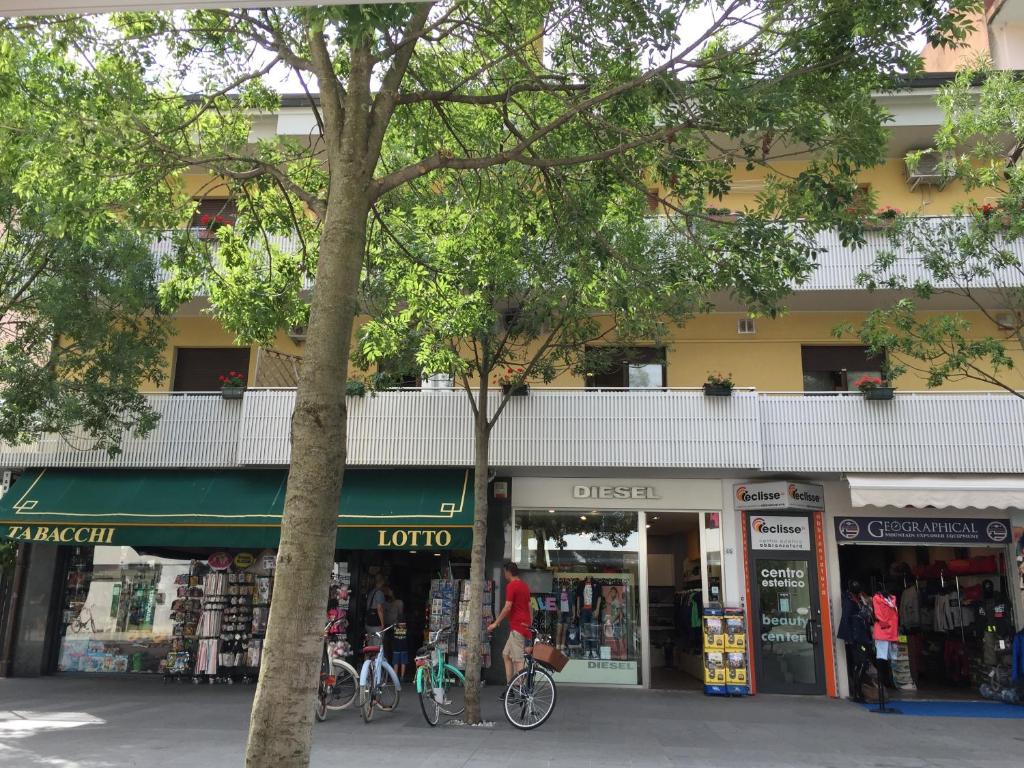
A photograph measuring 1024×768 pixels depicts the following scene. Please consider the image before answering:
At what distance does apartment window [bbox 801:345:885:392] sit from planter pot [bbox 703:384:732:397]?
8.73 feet

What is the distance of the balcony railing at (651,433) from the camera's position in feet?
46.5

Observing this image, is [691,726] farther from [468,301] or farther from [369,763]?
[468,301]

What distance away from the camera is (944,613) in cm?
1575

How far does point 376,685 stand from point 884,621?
794 centimetres

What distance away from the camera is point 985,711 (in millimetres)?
12836

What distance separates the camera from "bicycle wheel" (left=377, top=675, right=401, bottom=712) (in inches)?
443

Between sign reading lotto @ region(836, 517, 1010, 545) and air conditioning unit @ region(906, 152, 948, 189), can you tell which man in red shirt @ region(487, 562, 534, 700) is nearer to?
sign reading lotto @ region(836, 517, 1010, 545)

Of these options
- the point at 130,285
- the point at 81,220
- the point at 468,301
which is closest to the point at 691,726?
the point at 468,301

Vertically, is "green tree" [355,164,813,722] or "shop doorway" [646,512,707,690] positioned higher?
"green tree" [355,164,813,722]

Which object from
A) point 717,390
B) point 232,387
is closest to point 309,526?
point 717,390

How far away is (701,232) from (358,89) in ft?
15.2

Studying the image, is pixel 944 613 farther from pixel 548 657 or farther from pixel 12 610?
pixel 12 610

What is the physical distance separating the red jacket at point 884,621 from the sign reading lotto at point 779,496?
7.03ft

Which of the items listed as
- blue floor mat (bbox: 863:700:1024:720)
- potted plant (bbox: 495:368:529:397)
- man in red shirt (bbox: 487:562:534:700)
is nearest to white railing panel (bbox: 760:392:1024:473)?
blue floor mat (bbox: 863:700:1024:720)
